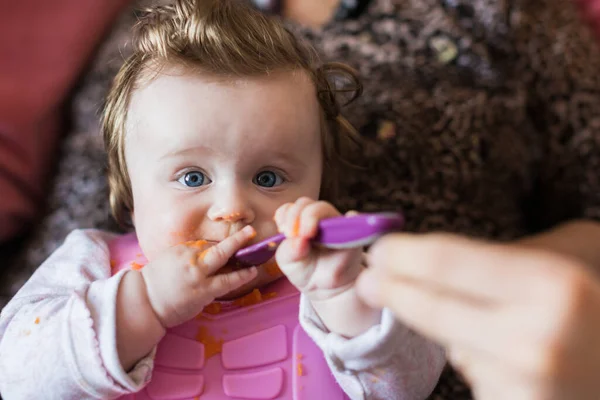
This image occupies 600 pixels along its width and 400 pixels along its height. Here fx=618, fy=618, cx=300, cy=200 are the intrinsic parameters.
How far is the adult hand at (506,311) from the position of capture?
0.38m

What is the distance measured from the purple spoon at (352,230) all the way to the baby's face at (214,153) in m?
0.11

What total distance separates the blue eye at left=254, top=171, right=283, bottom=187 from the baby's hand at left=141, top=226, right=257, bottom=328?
10 cm

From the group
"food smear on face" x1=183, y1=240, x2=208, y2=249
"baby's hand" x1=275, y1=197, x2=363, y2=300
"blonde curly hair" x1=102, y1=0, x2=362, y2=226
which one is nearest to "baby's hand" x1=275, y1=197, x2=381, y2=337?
"baby's hand" x1=275, y1=197, x2=363, y2=300

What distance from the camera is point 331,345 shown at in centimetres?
72

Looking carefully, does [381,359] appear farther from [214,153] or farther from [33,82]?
[33,82]

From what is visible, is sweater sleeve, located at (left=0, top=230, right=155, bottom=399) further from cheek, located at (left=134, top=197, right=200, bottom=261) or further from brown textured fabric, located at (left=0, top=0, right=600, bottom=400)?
brown textured fabric, located at (left=0, top=0, right=600, bottom=400)

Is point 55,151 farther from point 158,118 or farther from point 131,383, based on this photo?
point 131,383

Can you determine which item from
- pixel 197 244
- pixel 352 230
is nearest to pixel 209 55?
pixel 197 244

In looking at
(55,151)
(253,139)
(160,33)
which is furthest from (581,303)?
(55,151)

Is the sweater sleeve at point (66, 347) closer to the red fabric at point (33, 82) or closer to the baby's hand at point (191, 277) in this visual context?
the baby's hand at point (191, 277)

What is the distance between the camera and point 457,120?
105cm

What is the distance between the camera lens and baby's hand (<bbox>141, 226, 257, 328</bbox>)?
68 cm

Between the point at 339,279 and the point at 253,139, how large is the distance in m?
0.20

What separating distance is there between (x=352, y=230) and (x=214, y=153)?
0.85 ft
